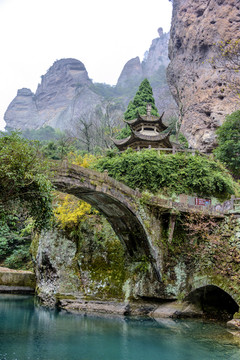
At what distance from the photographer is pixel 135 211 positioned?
13398 millimetres

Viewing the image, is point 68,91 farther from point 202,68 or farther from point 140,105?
point 140,105

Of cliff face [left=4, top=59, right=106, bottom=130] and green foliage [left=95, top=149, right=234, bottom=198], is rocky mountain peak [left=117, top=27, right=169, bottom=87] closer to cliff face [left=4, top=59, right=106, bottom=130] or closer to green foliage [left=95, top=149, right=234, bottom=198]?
cliff face [left=4, top=59, right=106, bottom=130]

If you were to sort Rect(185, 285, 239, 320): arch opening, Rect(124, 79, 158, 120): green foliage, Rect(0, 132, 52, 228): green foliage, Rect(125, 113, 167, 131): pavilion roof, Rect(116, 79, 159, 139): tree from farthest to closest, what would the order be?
Rect(124, 79, 158, 120): green foliage, Rect(116, 79, 159, 139): tree, Rect(125, 113, 167, 131): pavilion roof, Rect(185, 285, 239, 320): arch opening, Rect(0, 132, 52, 228): green foliage

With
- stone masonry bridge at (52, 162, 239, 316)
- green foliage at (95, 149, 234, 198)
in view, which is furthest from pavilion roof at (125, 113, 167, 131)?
stone masonry bridge at (52, 162, 239, 316)

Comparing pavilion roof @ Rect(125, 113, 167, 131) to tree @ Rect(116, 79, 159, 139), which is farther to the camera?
tree @ Rect(116, 79, 159, 139)

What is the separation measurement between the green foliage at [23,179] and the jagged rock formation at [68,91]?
199 ft

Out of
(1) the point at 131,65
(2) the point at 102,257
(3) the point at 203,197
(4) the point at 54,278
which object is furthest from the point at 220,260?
(1) the point at 131,65

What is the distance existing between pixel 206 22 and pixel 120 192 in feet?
97.9

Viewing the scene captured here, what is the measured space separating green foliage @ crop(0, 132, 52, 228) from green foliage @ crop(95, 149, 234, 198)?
717 cm

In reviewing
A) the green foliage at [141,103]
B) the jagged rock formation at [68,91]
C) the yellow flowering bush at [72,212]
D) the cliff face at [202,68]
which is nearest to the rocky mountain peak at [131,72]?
the jagged rock formation at [68,91]

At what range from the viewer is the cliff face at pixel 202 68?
104ft

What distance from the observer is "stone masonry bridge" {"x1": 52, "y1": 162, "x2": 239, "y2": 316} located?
41.1ft

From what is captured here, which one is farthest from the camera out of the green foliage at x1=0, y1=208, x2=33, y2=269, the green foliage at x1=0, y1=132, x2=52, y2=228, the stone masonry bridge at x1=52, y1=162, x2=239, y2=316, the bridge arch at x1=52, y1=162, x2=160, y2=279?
the green foliage at x1=0, y1=208, x2=33, y2=269

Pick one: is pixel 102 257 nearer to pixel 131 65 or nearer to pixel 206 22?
pixel 206 22
